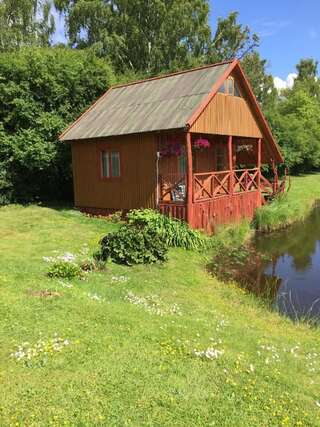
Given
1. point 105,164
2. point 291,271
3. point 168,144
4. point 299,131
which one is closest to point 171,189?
point 168,144

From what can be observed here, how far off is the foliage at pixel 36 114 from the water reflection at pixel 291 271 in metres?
9.57

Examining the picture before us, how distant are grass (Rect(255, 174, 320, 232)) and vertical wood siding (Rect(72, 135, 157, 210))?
5.30 m

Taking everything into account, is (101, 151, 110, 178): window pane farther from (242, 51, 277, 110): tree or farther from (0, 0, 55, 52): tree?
(242, 51, 277, 110): tree

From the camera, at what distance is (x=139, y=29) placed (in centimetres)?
3216

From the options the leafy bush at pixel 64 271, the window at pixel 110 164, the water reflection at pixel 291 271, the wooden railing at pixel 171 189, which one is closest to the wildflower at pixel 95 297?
the leafy bush at pixel 64 271

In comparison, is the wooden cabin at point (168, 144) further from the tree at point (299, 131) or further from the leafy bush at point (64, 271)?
the tree at point (299, 131)

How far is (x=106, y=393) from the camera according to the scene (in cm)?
409

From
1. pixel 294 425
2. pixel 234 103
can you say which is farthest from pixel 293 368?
pixel 234 103

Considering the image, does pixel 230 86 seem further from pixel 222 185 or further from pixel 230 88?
pixel 222 185

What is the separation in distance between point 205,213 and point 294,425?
9.43 metres

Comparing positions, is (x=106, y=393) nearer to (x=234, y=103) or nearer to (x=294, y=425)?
(x=294, y=425)

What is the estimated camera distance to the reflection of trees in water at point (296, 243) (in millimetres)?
12990

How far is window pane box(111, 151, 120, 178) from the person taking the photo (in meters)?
14.6

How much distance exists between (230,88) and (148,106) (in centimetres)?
323
